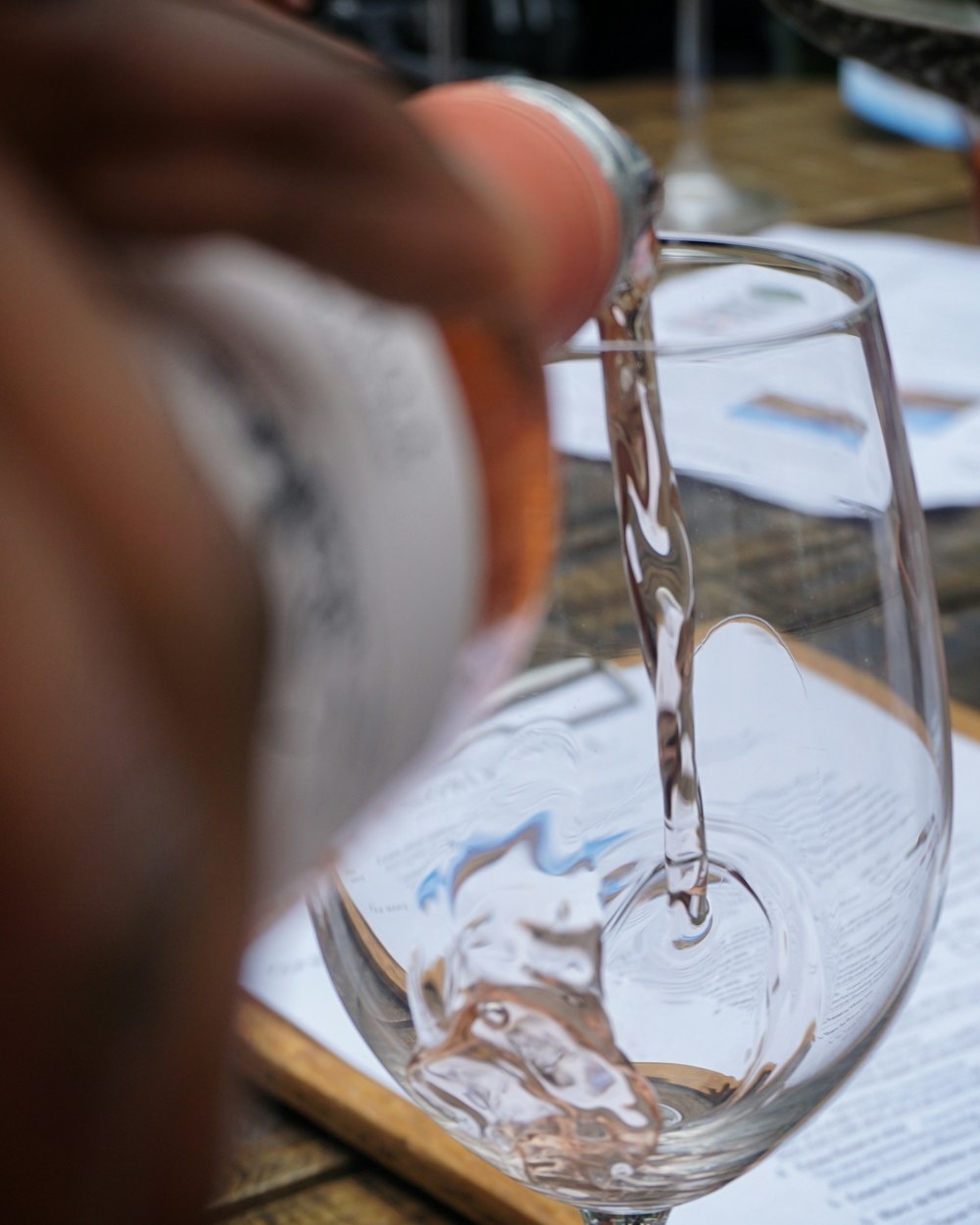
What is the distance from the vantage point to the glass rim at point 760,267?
18 cm

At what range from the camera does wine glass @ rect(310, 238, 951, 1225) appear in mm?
197

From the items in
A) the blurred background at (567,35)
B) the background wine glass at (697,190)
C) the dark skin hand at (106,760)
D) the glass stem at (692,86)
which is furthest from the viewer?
the blurred background at (567,35)

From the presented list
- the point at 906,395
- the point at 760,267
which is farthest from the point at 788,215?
the point at 760,267

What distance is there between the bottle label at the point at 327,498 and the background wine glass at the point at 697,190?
69 centimetres

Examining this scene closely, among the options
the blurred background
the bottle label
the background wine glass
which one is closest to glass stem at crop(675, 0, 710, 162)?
the background wine glass

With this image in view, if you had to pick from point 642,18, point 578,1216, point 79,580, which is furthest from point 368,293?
point 642,18

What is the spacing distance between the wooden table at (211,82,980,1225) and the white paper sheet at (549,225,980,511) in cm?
4

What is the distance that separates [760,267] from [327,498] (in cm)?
15

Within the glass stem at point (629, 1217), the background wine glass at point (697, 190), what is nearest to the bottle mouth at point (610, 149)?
the glass stem at point (629, 1217)

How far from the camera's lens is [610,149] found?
A: 17 centimetres

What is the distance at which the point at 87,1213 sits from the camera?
0.07 metres

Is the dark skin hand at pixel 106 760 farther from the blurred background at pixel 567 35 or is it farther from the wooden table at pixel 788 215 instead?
the blurred background at pixel 567 35

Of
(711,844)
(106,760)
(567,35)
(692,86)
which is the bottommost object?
(567,35)

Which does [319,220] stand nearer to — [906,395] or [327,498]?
[327,498]
